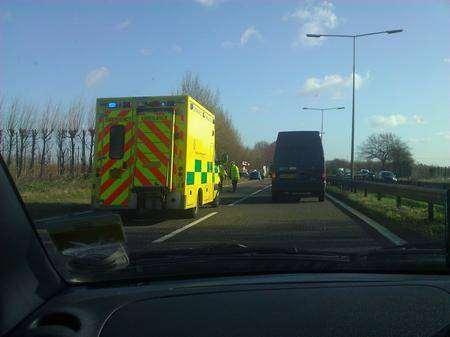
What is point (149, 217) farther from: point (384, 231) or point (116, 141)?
point (384, 231)

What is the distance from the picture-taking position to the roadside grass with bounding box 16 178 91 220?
52.2ft

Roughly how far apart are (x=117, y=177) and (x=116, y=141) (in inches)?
34.1

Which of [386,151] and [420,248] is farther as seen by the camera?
[386,151]

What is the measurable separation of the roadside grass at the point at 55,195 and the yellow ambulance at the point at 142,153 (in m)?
2.05

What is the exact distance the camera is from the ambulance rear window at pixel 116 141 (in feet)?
44.3

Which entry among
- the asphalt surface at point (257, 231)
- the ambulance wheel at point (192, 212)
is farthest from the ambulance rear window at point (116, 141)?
the ambulance wheel at point (192, 212)

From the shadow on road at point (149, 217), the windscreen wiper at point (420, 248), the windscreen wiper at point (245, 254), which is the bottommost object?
the shadow on road at point (149, 217)

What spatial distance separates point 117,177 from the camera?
44.1 ft

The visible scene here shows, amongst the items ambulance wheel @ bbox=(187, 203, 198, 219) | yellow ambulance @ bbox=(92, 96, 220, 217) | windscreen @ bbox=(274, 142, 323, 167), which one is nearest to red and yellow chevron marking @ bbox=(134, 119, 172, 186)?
yellow ambulance @ bbox=(92, 96, 220, 217)

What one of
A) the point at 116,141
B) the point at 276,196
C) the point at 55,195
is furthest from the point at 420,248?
the point at 276,196

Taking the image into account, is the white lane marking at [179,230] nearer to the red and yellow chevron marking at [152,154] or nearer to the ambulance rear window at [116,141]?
the red and yellow chevron marking at [152,154]

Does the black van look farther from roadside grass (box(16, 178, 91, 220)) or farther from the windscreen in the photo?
roadside grass (box(16, 178, 91, 220))

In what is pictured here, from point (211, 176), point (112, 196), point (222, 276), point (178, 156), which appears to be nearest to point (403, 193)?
point (211, 176)

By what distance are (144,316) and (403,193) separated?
15507 millimetres
